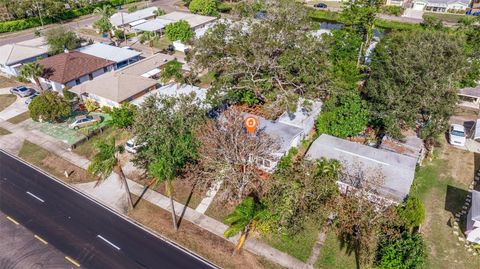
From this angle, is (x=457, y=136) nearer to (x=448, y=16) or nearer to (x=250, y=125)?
(x=250, y=125)

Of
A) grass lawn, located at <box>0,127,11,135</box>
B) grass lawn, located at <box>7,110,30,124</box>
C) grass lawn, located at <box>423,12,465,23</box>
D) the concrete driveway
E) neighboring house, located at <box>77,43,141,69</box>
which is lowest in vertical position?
grass lawn, located at <box>0,127,11,135</box>

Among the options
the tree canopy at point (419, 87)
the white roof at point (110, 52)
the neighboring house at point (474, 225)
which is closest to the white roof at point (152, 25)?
the white roof at point (110, 52)

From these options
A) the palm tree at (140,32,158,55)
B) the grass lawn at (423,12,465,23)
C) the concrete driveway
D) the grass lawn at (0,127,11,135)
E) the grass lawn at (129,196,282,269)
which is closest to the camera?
the grass lawn at (129,196,282,269)

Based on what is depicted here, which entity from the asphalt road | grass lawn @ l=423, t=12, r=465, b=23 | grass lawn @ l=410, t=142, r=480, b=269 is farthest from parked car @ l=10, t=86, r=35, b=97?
grass lawn @ l=423, t=12, r=465, b=23

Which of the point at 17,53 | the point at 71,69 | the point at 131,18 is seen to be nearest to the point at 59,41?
the point at 17,53

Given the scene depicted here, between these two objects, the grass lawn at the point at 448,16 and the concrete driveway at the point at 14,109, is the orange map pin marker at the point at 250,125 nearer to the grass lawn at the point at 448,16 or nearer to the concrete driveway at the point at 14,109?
the concrete driveway at the point at 14,109

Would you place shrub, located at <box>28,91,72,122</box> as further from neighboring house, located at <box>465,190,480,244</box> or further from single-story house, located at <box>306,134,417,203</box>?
neighboring house, located at <box>465,190,480,244</box>
